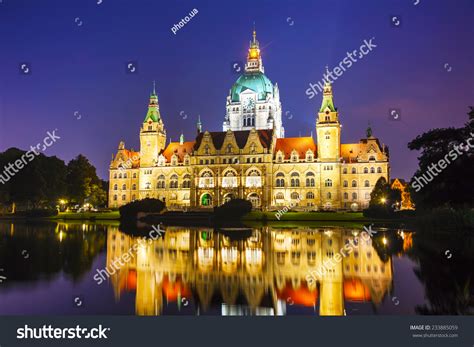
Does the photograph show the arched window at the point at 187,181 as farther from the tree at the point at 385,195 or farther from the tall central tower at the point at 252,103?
the tree at the point at 385,195

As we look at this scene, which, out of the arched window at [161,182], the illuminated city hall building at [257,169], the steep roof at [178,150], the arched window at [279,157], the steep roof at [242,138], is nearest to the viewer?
the illuminated city hall building at [257,169]

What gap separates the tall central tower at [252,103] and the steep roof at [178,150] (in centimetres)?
1967

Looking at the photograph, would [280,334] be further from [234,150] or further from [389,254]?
[234,150]

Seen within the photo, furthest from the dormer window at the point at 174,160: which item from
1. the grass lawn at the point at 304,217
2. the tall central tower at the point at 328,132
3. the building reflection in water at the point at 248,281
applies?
the building reflection in water at the point at 248,281

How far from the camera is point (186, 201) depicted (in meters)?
98.9

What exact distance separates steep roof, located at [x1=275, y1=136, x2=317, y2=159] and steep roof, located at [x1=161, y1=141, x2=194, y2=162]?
2304 centimetres

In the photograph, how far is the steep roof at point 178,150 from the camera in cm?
10425

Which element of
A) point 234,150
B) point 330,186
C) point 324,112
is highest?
point 324,112

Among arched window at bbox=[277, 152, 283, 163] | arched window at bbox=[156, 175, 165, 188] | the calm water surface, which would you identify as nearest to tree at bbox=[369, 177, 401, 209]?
arched window at bbox=[277, 152, 283, 163]

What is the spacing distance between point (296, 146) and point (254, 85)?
113 ft

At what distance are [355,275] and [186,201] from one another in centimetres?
8541

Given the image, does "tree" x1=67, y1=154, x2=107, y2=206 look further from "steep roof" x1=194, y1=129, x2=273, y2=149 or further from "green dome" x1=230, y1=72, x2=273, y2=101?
"green dome" x1=230, y1=72, x2=273, y2=101

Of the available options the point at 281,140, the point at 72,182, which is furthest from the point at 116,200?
the point at 281,140

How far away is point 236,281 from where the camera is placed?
1399 centimetres
